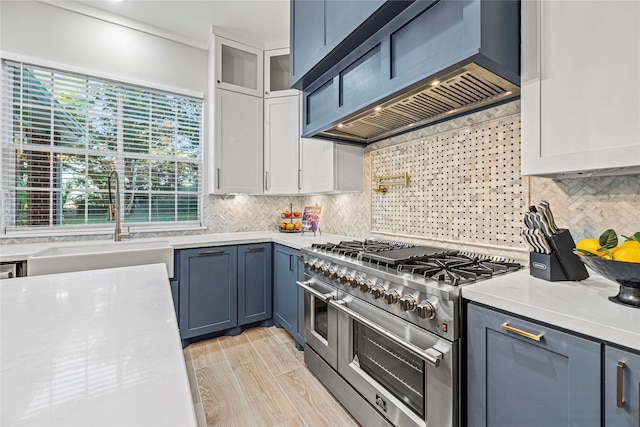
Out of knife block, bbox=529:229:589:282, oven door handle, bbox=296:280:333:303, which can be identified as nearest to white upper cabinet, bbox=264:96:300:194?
oven door handle, bbox=296:280:333:303

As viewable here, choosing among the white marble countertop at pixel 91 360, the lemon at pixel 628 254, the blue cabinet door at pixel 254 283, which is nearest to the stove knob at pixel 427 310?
the lemon at pixel 628 254

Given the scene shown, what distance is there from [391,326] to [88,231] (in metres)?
2.76

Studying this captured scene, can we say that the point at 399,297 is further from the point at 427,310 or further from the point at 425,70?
the point at 425,70

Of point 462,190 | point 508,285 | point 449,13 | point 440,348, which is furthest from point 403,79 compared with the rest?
point 440,348

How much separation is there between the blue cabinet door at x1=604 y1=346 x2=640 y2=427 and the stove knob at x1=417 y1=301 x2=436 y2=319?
1.68 feet

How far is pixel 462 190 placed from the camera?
1905 millimetres

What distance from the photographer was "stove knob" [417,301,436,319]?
122 cm

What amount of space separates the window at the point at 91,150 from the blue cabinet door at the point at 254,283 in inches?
36.0

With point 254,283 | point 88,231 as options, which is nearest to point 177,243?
point 254,283

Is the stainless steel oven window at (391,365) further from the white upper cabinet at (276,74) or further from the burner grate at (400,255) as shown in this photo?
the white upper cabinet at (276,74)

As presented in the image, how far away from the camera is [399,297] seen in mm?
1372

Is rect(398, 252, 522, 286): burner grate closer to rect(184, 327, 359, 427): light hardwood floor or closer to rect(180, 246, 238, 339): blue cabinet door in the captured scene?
rect(184, 327, 359, 427): light hardwood floor

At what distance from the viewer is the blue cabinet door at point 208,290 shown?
2.54 metres

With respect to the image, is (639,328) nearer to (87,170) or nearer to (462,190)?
(462,190)
